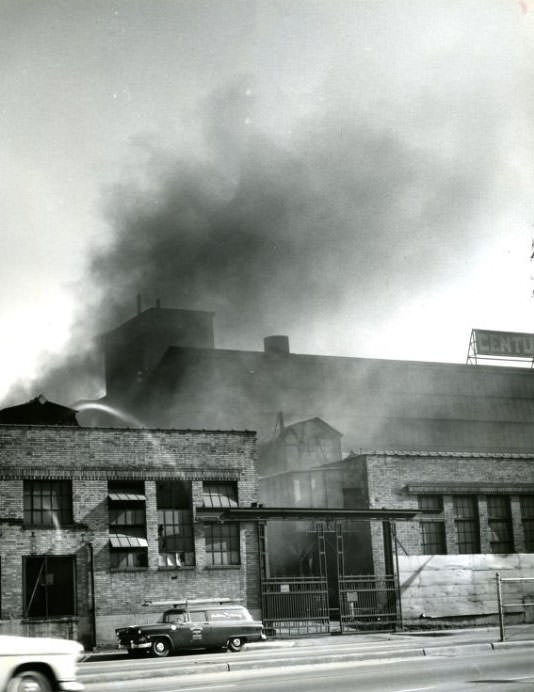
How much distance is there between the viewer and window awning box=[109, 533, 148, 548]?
88.6ft

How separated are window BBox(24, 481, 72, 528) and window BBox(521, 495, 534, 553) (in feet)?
53.9

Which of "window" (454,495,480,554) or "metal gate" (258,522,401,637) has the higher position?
"window" (454,495,480,554)

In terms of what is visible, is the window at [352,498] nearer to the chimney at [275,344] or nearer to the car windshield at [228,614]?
the car windshield at [228,614]

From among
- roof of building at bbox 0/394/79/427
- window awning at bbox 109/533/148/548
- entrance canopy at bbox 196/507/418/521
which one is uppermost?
roof of building at bbox 0/394/79/427

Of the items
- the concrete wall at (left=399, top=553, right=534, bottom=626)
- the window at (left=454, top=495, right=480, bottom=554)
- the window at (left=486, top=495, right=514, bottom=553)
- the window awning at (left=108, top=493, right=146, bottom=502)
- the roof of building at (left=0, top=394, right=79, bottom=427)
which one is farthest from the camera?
the roof of building at (left=0, top=394, right=79, bottom=427)

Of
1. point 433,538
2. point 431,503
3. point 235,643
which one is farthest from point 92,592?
point 431,503

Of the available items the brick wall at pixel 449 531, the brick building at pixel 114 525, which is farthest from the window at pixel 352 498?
the brick building at pixel 114 525

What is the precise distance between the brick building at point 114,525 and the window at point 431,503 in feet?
20.9

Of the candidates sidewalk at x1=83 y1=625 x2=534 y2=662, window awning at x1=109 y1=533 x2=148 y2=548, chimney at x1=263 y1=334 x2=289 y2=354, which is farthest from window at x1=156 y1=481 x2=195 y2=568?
chimney at x1=263 y1=334 x2=289 y2=354

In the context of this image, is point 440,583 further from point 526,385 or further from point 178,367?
point 526,385

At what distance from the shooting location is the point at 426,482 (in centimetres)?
3238

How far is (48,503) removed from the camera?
87.4 feet

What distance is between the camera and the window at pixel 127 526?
27.1 meters

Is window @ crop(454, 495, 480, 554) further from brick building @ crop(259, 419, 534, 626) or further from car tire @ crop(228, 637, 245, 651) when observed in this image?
car tire @ crop(228, 637, 245, 651)
